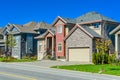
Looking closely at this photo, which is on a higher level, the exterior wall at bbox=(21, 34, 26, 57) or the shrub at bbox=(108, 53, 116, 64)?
the exterior wall at bbox=(21, 34, 26, 57)

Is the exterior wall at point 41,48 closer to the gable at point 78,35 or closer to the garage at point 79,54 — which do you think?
the garage at point 79,54

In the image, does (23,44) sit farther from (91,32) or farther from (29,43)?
(91,32)

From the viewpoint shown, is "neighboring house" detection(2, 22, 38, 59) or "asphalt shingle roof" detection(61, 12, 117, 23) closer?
"asphalt shingle roof" detection(61, 12, 117, 23)

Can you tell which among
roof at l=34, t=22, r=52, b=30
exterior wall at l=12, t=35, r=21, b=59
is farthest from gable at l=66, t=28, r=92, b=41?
exterior wall at l=12, t=35, r=21, b=59

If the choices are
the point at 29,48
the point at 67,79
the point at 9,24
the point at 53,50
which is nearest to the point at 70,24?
the point at 53,50

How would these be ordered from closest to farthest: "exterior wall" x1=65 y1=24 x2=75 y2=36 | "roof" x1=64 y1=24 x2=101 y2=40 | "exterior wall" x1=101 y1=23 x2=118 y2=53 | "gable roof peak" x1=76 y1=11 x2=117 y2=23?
"roof" x1=64 y1=24 x2=101 y2=40
"exterior wall" x1=101 y1=23 x2=118 y2=53
"gable roof peak" x1=76 y1=11 x2=117 y2=23
"exterior wall" x1=65 y1=24 x2=75 y2=36

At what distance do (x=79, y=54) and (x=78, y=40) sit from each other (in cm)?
208

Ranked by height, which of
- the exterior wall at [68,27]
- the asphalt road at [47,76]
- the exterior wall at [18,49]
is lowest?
the asphalt road at [47,76]

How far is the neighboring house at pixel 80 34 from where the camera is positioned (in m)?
42.0

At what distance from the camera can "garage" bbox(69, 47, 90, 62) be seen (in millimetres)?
41938

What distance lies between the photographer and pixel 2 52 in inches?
2539

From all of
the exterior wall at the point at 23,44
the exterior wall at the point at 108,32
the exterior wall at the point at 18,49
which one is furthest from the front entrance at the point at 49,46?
the exterior wall at the point at 108,32

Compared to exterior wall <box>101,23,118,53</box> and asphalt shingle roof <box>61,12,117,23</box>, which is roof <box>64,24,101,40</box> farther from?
asphalt shingle roof <box>61,12,117,23</box>

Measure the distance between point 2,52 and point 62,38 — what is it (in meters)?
22.0
